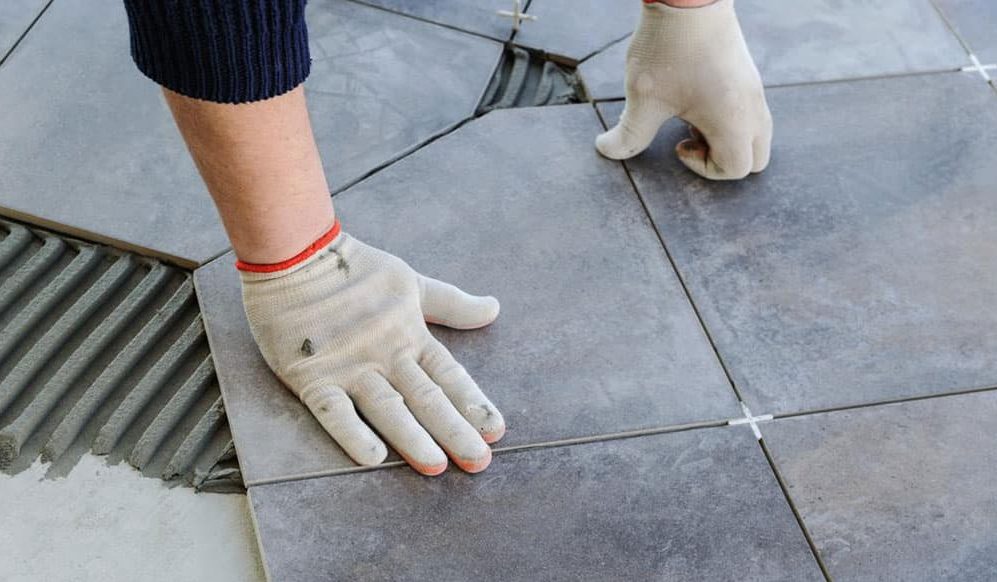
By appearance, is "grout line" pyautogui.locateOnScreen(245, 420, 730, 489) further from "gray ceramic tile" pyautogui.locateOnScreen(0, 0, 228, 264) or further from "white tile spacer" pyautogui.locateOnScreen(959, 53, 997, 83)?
"white tile spacer" pyautogui.locateOnScreen(959, 53, 997, 83)

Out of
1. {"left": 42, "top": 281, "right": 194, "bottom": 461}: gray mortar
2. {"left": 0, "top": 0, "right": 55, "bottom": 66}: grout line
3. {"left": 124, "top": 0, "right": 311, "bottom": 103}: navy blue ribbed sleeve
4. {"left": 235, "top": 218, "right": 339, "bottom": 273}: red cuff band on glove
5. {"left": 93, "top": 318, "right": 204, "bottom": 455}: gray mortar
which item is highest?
{"left": 124, "top": 0, "right": 311, "bottom": 103}: navy blue ribbed sleeve

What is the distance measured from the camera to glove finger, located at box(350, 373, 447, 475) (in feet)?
4.04

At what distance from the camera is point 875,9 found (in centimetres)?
199

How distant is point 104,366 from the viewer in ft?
4.44

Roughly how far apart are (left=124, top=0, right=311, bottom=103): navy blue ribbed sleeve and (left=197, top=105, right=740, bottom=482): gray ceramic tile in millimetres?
441

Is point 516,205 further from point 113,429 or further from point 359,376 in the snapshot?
point 113,429

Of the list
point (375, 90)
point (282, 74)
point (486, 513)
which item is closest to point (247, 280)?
point (282, 74)

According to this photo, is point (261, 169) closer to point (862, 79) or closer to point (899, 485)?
point (899, 485)

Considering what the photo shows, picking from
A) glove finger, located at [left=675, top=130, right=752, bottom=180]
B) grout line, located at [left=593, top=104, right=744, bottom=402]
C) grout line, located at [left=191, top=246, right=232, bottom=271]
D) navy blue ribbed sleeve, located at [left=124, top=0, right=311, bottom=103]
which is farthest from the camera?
glove finger, located at [left=675, top=130, right=752, bottom=180]

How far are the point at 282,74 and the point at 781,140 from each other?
0.97m

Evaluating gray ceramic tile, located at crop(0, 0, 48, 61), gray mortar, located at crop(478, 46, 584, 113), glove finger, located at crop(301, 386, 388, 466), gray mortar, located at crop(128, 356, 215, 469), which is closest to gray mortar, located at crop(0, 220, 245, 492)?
gray mortar, located at crop(128, 356, 215, 469)

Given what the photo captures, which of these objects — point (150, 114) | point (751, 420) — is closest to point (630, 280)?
point (751, 420)

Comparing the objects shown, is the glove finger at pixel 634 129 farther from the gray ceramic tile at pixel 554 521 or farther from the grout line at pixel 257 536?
the grout line at pixel 257 536

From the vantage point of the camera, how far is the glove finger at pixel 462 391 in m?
1.27
